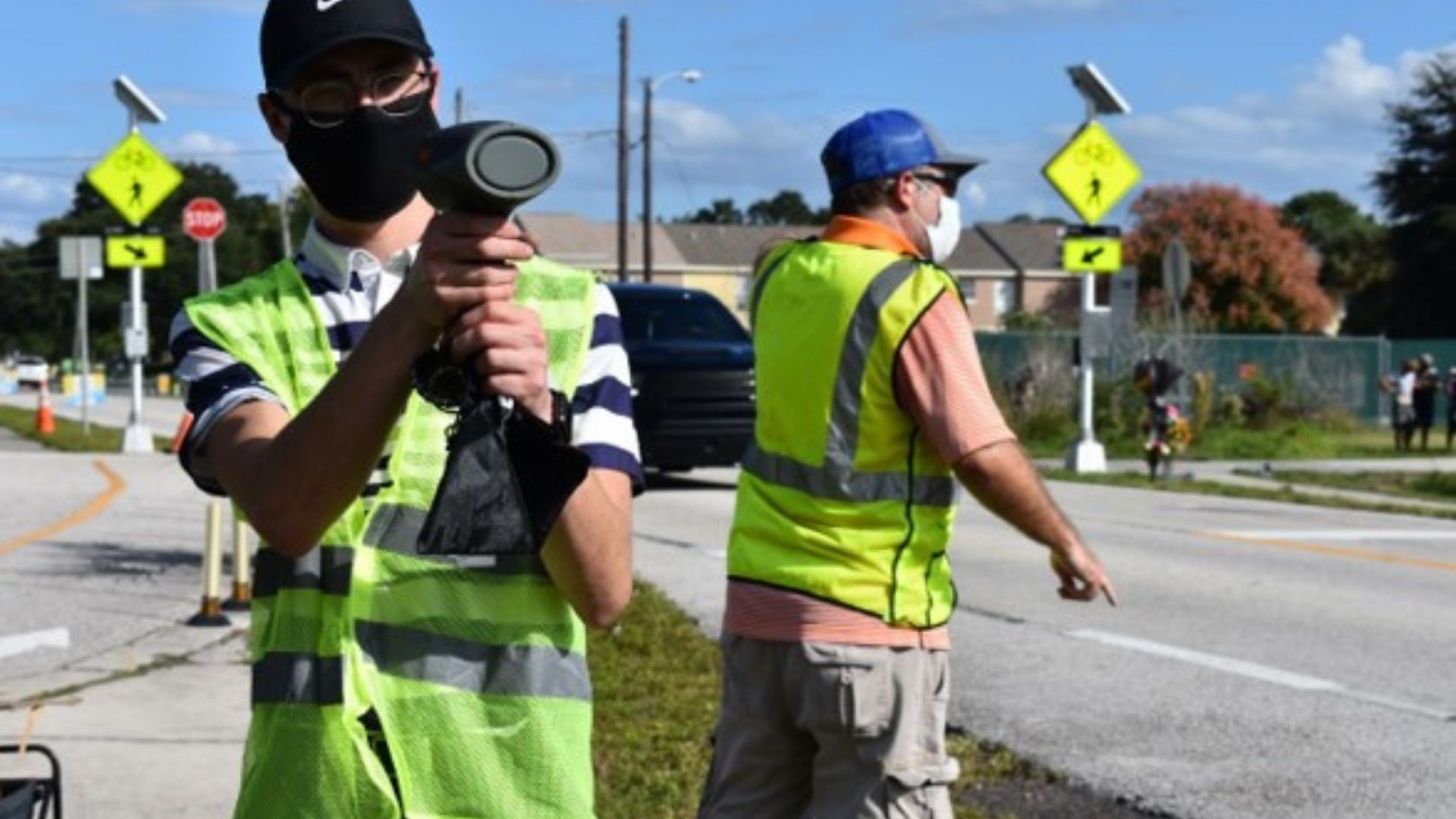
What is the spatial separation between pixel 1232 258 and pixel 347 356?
76.7 metres

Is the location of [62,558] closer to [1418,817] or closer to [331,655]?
[1418,817]

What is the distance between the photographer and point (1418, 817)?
7027 mm

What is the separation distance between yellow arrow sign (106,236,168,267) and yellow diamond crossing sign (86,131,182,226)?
9.1 inches

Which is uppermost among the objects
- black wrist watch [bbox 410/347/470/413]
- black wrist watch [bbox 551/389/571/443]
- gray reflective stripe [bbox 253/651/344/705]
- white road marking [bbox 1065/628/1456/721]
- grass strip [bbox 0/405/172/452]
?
black wrist watch [bbox 410/347/470/413]

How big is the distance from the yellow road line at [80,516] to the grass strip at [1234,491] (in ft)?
32.5

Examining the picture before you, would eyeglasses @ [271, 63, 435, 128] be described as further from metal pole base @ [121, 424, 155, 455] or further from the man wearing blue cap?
metal pole base @ [121, 424, 155, 455]

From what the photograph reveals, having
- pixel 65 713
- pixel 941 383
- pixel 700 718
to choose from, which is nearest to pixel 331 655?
pixel 941 383

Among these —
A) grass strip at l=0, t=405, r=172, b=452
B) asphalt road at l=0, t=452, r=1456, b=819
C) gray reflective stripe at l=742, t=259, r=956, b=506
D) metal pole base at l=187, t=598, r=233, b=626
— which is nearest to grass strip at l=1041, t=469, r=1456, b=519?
asphalt road at l=0, t=452, r=1456, b=819

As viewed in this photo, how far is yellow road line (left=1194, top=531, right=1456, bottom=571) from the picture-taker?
1527 cm

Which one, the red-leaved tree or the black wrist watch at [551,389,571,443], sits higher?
the red-leaved tree

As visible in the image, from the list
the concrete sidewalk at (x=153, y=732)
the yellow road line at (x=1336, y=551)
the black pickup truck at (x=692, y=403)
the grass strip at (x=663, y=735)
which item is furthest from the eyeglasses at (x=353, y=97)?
the black pickup truck at (x=692, y=403)

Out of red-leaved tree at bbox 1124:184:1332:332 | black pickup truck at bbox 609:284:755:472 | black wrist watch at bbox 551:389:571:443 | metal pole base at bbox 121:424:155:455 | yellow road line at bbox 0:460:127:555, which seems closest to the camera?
black wrist watch at bbox 551:389:571:443

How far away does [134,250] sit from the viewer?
93.2ft

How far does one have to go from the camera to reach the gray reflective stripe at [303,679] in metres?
2.62
